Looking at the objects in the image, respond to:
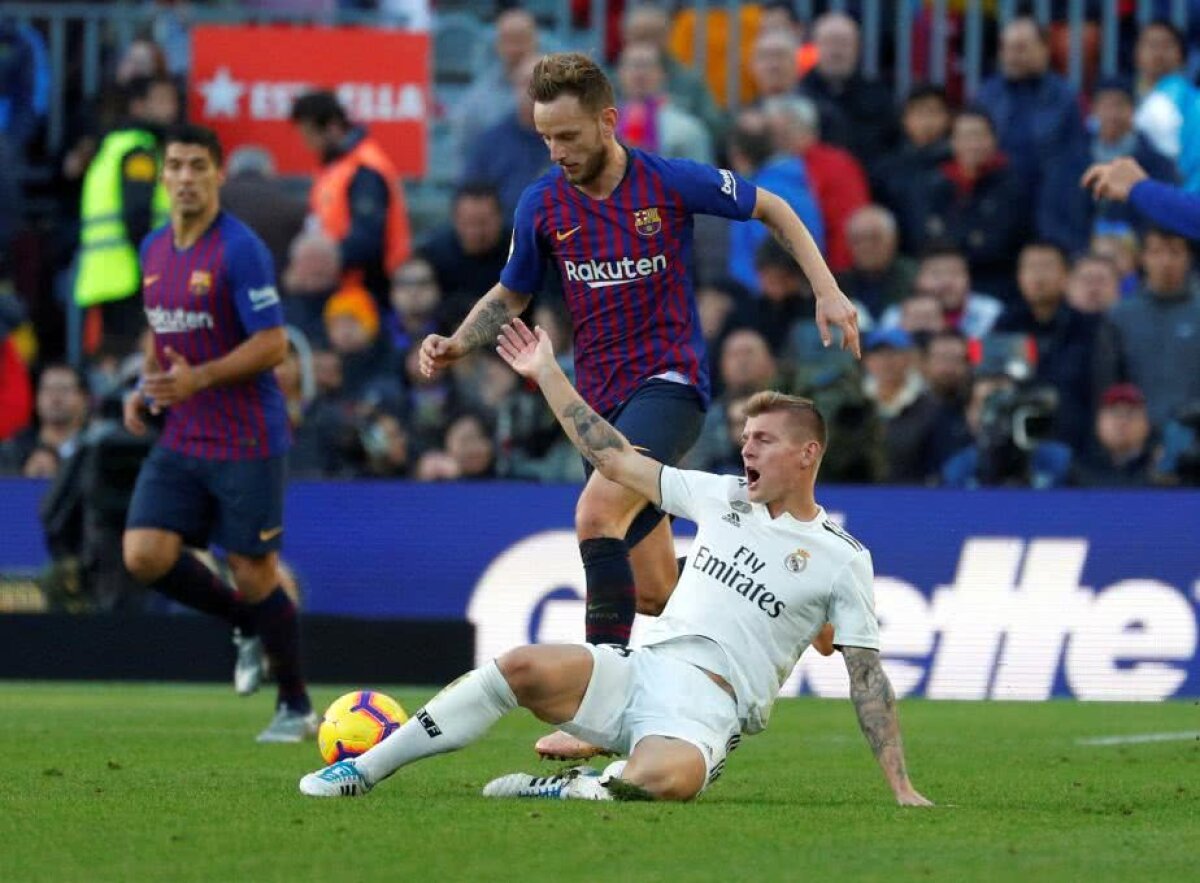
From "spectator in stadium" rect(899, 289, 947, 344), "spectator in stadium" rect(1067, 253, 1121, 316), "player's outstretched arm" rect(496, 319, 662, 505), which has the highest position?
"player's outstretched arm" rect(496, 319, 662, 505)

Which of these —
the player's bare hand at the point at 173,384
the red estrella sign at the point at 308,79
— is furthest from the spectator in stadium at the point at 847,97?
the player's bare hand at the point at 173,384

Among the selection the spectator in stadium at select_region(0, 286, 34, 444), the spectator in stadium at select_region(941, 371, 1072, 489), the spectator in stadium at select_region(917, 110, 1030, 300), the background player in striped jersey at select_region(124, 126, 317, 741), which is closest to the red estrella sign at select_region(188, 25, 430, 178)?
the spectator in stadium at select_region(0, 286, 34, 444)

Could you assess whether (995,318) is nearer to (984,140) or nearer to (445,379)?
(984,140)

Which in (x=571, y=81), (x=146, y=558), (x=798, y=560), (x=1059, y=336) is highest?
(x=571, y=81)

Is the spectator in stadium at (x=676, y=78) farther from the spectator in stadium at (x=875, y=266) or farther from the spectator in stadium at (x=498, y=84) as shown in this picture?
the spectator in stadium at (x=875, y=266)

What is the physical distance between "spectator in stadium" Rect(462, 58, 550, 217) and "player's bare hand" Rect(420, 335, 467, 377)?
9035 millimetres

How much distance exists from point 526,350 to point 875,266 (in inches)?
349

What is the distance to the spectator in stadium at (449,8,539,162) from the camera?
1752cm

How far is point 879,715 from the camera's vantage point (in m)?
7.33

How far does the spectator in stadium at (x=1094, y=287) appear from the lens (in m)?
15.6

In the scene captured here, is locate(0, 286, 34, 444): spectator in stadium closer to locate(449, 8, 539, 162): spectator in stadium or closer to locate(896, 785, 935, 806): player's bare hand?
locate(449, 8, 539, 162): spectator in stadium

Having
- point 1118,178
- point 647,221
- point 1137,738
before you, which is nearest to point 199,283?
point 647,221

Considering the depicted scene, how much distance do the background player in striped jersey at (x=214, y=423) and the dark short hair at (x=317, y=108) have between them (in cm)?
618

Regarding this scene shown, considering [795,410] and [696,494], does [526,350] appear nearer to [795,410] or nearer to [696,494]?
[696,494]
